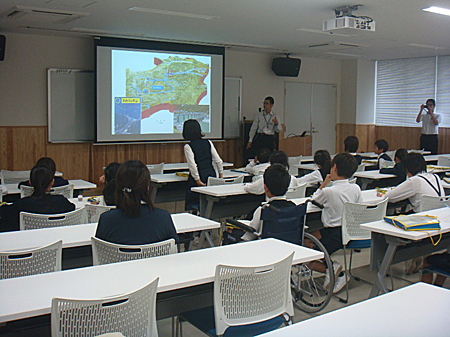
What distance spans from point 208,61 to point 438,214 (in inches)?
270

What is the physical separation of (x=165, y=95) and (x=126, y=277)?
299 inches

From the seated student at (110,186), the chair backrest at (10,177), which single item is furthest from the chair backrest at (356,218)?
the chair backrest at (10,177)

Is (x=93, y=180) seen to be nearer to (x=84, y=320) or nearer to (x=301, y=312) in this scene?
(x=301, y=312)

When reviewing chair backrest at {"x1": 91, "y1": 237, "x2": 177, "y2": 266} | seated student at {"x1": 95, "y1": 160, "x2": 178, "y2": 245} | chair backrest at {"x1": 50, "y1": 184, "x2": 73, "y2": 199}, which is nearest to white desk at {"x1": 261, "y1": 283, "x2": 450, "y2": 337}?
chair backrest at {"x1": 91, "y1": 237, "x2": 177, "y2": 266}

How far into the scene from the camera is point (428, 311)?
191cm

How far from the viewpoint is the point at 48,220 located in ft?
12.0

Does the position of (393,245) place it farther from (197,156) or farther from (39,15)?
(39,15)

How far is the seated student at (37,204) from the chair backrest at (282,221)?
1.54m

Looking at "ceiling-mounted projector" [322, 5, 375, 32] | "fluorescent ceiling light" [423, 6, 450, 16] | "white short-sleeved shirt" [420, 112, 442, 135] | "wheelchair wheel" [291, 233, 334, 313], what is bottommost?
"wheelchair wheel" [291, 233, 334, 313]

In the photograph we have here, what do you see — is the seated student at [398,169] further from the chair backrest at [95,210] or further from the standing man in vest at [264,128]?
the standing man in vest at [264,128]

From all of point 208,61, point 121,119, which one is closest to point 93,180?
point 121,119

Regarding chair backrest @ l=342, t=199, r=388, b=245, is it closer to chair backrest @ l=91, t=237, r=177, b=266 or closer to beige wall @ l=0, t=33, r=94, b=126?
chair backrest @ l=91, t=237, r=177, b=266

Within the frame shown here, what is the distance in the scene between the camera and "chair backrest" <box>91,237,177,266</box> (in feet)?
8.94

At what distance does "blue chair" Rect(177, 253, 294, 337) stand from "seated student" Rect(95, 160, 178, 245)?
0.56m
